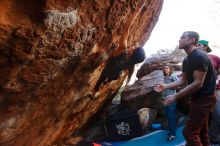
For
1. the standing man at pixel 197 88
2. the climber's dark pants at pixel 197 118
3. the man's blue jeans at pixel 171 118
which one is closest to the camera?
the standing man at pixel 197 88

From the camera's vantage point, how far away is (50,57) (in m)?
3.35

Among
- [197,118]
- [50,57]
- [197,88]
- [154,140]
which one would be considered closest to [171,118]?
[154,140]

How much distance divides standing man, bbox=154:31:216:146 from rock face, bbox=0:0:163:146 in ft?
3.11

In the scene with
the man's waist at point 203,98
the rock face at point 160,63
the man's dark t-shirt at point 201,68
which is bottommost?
the man's waist at point 203,98

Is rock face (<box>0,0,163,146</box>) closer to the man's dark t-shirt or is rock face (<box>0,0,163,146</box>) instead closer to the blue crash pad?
the man's dark t-shirt

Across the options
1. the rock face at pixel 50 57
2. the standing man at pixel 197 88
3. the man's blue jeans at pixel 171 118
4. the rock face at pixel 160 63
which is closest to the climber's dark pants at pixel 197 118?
the standing man at pixel 197 88

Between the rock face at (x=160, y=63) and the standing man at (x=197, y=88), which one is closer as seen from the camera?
the standing man at (x=197, y=88)

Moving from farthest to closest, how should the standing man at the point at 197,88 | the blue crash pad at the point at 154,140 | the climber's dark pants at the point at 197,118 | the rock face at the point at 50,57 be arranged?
1. the blue crash pad at the point at 154,140
2. the climber's dark pants at the point at 197,118
3. the standing man at the point at 197,88
4. the rock face at the point at 50,57

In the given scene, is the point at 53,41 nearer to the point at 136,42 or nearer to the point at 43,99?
the point at 43,99

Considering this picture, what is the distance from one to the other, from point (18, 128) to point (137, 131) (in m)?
2.75

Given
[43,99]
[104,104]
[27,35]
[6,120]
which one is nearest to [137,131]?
[104,104]

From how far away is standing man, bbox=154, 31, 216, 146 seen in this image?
357 cm

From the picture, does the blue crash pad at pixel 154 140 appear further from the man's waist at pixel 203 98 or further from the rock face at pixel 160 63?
the rock face at pixel 160 63

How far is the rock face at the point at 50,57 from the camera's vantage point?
2.95 meters
